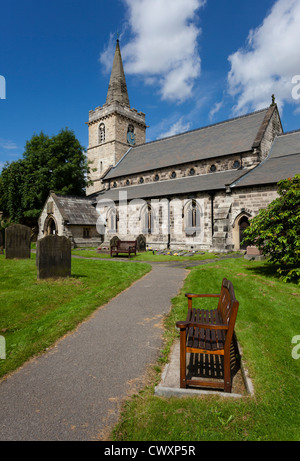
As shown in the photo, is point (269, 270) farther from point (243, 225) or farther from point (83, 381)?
point (83, 381)

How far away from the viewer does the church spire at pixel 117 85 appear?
136 ft

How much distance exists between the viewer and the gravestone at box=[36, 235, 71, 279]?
886cm

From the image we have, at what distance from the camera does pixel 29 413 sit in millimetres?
2875

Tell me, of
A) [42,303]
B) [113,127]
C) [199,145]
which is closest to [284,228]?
[42,303]

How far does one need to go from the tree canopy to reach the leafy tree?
90.6 feet

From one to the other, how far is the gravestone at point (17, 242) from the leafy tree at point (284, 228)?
11.8 m

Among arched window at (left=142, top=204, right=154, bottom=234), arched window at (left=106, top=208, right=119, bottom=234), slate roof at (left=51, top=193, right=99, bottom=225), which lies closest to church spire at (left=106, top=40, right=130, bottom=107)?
slate roof at (left=51, top=193, right=99, bottom=225)

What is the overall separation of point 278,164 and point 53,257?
17.8 m

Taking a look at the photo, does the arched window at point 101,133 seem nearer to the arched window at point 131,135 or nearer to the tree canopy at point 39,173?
the arched window at point 131,135

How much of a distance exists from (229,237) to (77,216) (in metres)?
16.2

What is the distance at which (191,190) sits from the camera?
21.8 m

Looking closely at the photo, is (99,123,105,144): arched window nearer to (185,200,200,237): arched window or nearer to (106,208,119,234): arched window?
(106,208,119,234): arched window
